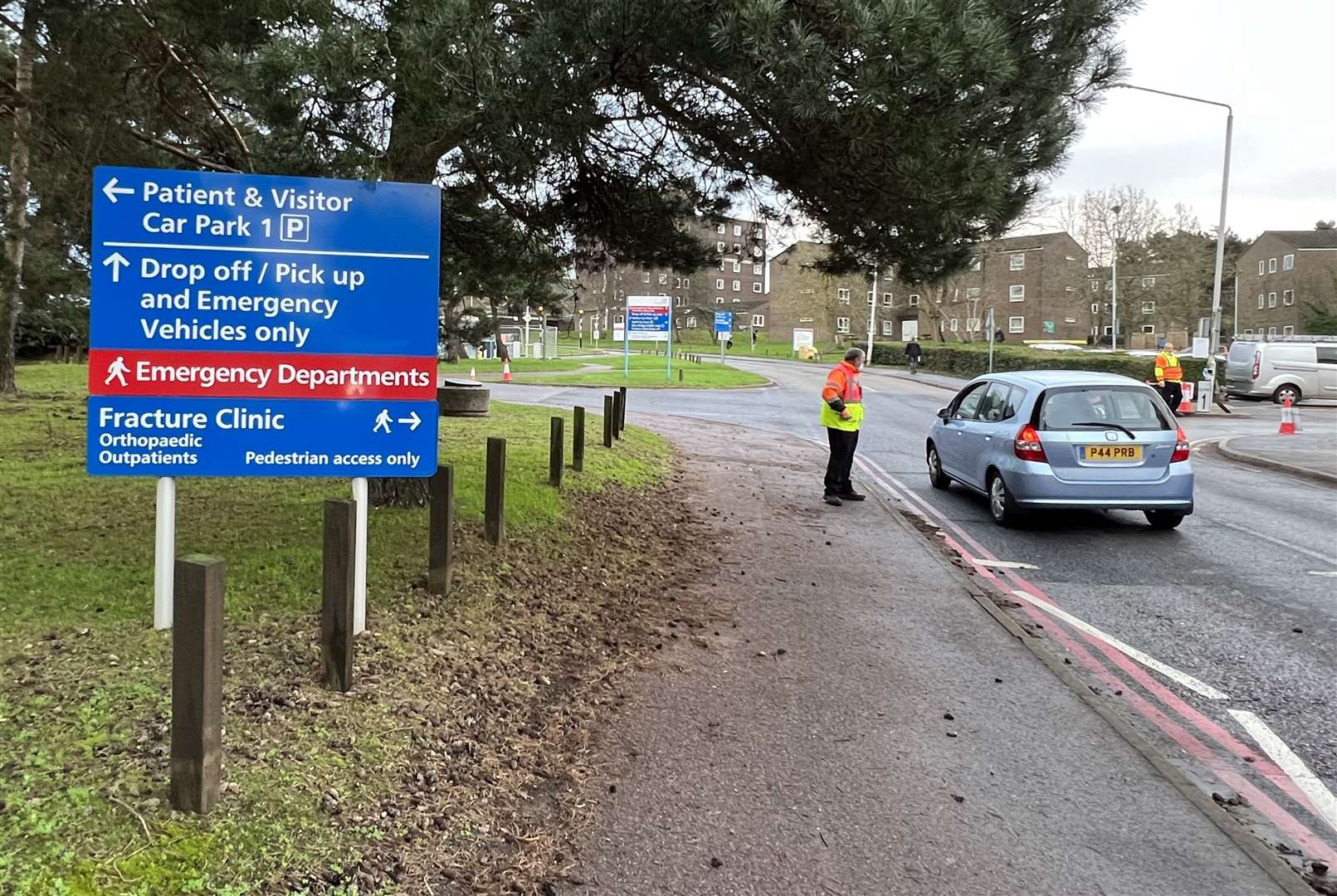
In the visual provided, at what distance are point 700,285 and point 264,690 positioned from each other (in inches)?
3522

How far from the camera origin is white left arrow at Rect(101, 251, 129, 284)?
420 cm

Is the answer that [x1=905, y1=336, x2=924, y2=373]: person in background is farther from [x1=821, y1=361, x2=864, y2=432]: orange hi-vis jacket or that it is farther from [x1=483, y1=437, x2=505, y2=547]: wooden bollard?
[x1=483, y1=437, x2=505, y2=547]: wooden bollard

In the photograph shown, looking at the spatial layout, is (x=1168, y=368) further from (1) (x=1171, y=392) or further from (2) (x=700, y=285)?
(2) (x=700, y=285)

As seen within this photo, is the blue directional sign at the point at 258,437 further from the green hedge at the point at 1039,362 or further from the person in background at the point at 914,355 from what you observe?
the person in background at the point at 914,355

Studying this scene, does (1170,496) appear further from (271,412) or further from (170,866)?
(170,866)

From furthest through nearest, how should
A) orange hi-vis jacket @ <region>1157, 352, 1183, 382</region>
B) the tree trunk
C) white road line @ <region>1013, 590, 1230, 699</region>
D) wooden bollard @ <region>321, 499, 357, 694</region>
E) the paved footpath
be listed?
orange hi-vis jacket @ <region>1157, 352, 1183, 382</region> < the tree trunk < white road line @ <region>1013, 590, 1230, 699</region> < wooden bollard @ <region>321, 499, 357, 694</region> < the paved footpath

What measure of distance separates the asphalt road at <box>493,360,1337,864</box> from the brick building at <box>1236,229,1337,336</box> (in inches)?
2693

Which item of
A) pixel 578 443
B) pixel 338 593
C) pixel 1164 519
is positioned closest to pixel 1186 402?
pixel 1164 519

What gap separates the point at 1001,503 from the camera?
9.84m

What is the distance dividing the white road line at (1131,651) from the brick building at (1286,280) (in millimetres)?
73045

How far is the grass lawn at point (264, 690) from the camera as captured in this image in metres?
2.91

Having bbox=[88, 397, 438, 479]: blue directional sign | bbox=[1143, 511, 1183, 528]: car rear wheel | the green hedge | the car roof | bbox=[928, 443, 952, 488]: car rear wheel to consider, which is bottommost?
bbox=[1143, 511, 1183, 528]: car rear wheel

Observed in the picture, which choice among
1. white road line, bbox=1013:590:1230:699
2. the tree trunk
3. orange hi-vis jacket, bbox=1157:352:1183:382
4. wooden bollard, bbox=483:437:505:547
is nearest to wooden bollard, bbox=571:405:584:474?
wooden bollard, bbox=483:437:505:547

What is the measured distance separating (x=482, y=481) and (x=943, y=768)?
19.1ft
